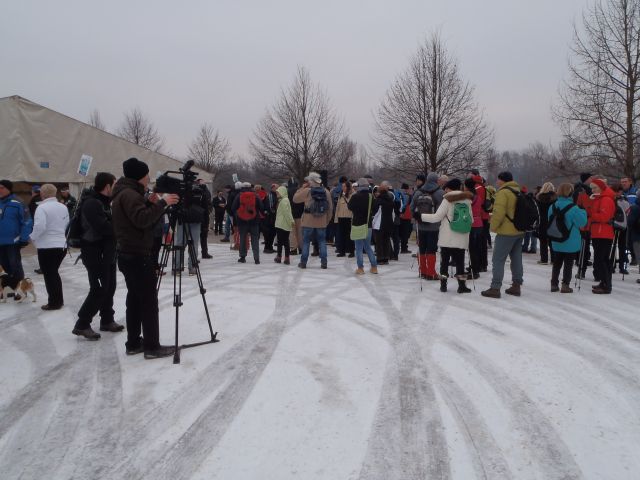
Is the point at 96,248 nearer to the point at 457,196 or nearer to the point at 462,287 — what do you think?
the point at 457,196

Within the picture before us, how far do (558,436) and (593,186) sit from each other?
246 inches

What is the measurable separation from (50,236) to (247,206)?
4.81 m

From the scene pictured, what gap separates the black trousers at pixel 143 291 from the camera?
4.70 metres

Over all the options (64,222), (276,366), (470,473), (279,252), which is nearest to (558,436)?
(470,473)

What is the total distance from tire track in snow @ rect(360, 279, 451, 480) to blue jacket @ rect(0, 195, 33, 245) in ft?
21.8

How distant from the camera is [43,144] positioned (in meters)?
16.9

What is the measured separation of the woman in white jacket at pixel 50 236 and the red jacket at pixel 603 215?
8774mm

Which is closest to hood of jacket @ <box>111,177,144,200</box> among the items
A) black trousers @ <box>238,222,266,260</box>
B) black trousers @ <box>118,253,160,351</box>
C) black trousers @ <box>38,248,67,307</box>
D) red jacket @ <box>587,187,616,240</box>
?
black trousers @ <box>118,253,160,351</box>

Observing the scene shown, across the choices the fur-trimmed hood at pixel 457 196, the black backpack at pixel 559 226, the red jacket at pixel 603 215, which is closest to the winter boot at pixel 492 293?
the black backpack at pixel 559 226

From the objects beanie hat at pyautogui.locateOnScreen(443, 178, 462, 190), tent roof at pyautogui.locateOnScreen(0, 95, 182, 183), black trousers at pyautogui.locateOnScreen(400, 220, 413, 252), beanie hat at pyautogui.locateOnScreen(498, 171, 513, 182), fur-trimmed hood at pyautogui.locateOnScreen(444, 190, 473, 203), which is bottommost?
black trousers at pyautogui.locateOnScreen(400, 220, 413, 252)

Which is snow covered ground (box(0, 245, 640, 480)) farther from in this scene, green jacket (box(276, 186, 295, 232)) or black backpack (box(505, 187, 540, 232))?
green jacket (box(276, 186, 295, 232))

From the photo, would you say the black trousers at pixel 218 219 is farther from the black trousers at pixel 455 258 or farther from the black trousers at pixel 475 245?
the black trousers at pixel 455 258

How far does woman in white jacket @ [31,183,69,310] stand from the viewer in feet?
21.7

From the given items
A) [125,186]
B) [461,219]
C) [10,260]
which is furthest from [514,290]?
[10,260]
